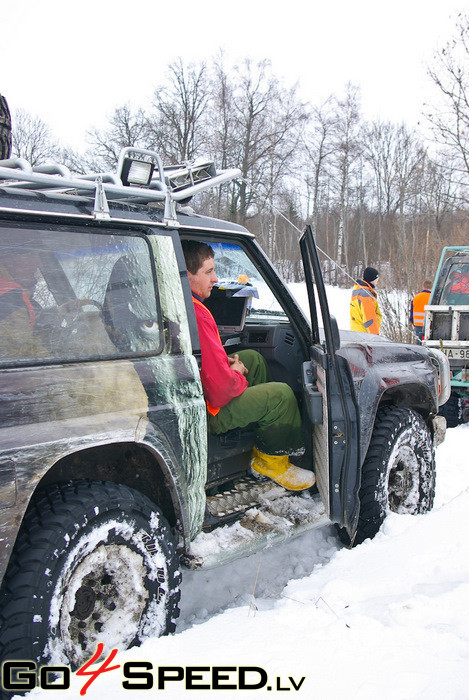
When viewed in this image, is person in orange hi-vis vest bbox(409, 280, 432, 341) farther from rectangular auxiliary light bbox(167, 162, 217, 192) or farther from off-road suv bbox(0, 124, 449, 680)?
rectangular auxiliary light bbox(167, 162, 217, 192)

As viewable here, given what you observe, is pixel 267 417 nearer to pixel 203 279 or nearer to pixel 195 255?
pixel 203 279

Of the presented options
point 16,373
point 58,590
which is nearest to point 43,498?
point 58,590

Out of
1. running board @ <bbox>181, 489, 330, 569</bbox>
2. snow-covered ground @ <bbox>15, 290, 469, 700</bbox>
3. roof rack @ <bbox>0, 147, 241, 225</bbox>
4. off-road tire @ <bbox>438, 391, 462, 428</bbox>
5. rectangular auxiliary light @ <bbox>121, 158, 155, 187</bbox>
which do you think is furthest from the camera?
off-road tire @ <bbox>438, 391, 462, 428</bbox>

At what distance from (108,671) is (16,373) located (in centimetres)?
117

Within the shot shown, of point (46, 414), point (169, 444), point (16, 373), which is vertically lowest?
point (169, 444)

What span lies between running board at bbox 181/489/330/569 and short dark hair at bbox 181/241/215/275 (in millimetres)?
1428

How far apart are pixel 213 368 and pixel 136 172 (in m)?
1.04

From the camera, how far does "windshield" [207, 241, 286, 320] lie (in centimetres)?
340

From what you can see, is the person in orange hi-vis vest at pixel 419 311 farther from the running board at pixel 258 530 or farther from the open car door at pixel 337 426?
the open car door at pixel 337 426

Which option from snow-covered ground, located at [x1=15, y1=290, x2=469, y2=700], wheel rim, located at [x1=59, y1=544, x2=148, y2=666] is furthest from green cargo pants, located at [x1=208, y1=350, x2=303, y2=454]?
wheel rim, located at [x1=59, y1=544, x2=148, y2=666]

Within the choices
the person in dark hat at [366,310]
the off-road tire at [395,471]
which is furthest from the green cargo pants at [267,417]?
the person in dark hat at [366,310]

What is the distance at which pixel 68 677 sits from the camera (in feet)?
6.37

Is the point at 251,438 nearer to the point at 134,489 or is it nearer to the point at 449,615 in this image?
the point at 134,489

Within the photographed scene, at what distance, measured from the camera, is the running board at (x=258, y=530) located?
2682 millimetres
